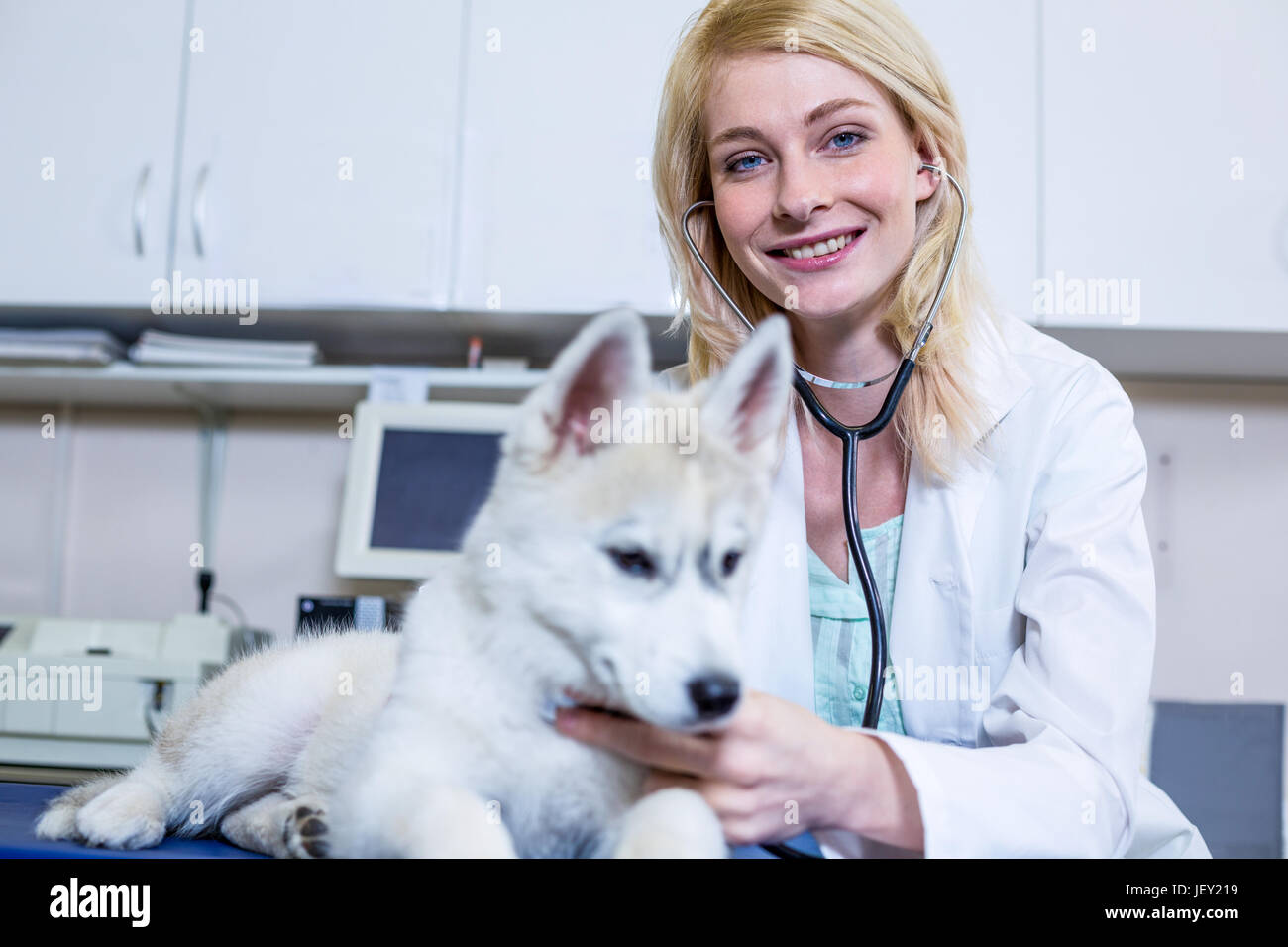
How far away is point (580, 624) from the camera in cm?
62

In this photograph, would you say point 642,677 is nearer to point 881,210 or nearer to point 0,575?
point 881,210

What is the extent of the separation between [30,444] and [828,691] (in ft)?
8.50

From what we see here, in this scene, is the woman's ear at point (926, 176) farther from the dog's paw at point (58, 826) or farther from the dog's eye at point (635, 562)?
the dog's paw at point (58, 826)

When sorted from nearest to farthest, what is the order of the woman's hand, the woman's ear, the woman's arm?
the woman's hand
the woman's arm
the woman's ear

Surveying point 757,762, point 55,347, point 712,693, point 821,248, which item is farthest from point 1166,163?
point 55,347

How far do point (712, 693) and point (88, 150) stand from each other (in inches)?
100

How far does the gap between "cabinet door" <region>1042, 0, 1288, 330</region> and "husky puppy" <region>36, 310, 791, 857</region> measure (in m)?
1.84

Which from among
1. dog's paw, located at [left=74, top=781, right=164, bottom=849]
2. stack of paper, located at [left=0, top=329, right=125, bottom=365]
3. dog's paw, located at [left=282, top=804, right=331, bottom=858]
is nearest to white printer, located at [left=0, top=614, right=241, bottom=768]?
stack of paper, located at [left=0, top=329, right=125, bottom=365]

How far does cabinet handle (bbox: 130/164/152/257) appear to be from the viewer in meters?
2.36

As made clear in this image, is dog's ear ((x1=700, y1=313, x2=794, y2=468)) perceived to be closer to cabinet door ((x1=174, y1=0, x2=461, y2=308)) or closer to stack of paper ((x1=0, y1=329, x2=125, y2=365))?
cabinet door ((x1=174, y1=0, x2=461, y2=308))

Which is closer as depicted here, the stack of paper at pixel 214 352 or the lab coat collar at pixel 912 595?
the lab coat collar at pixel 912 595

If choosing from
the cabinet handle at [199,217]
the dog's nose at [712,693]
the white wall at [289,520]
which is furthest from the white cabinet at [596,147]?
the dog's nose at [712,693]

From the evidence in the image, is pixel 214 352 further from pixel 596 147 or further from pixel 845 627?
Answer: pixel 845 627

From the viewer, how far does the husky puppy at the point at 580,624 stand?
1.92 feet
